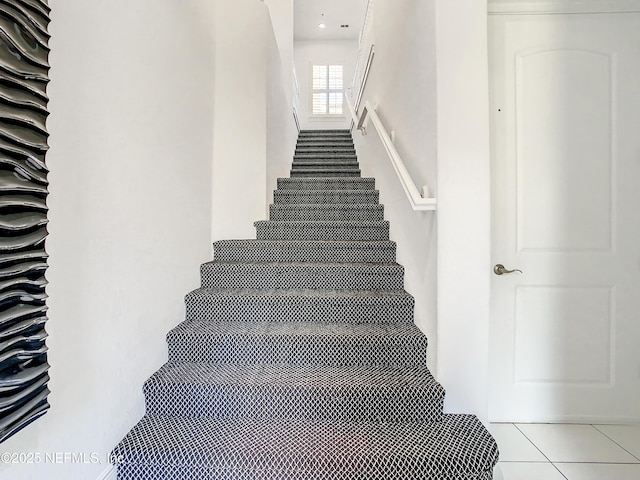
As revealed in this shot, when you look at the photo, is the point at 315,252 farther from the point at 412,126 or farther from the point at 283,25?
the point at 283,25

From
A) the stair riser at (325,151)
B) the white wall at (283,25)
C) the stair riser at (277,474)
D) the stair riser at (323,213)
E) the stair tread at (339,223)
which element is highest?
the white wall at (283,25)

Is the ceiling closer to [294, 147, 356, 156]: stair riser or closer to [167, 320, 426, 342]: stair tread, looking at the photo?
[294, 147, 356, 156]: stair riser

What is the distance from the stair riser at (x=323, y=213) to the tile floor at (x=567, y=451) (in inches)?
→ 71.6

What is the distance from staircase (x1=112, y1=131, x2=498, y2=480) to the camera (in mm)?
1202

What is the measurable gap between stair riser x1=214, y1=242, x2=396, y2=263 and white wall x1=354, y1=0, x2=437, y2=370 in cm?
16

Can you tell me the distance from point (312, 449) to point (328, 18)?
7630 mm

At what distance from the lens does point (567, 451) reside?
5.10ft

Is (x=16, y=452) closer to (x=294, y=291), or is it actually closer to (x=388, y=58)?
(x=294, y=291)

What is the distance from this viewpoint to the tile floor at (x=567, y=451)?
142 centimetres

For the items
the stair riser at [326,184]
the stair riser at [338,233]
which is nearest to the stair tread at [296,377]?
the stair riser at [338,233]

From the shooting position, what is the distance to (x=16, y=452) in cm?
90

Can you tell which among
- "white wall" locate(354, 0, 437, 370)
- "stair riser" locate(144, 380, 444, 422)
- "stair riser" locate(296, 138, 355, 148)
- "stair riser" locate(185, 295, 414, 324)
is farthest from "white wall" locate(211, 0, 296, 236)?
"stair riser" locate(296, 138, 355, 148)

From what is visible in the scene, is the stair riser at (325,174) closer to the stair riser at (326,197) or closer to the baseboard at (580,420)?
the stair riser at (326,197)

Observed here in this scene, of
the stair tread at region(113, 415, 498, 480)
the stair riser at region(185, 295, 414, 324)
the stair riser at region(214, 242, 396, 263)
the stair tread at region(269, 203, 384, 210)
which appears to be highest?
the stair tread at region(269, 203, 384, 210)
